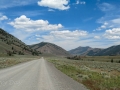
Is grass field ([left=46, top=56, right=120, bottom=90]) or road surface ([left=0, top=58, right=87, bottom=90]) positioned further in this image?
A: grass field ([left=46, top=56, right=120, bottom=90])

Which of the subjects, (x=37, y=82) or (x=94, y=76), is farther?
(x=94, y=76)

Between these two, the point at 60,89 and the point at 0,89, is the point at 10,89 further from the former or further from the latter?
the point at 60,89

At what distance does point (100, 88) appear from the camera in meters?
11.9

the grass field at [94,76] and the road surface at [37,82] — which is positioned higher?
the road surface at [37,82]

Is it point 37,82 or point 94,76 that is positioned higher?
point 37,82

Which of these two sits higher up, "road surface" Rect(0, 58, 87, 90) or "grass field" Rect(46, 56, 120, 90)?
"road surface" Rect(0, 58, 87, 90)

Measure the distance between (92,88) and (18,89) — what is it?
4765 millimetres

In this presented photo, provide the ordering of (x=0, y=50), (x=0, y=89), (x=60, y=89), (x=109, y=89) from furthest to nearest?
(x=0, y=50), (x=109, y=89), (x=60, y=89), (x=0, y=89)

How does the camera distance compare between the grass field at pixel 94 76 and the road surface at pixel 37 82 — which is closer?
the road surface at pixel 37 82

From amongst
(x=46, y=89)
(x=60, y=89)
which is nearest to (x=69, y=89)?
(x=60, y=89)

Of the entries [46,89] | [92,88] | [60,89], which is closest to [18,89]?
[46,89]

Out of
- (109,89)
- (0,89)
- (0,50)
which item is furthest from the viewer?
(0,50)

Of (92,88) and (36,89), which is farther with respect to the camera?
(92,88)

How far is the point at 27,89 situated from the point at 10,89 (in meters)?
0.92
